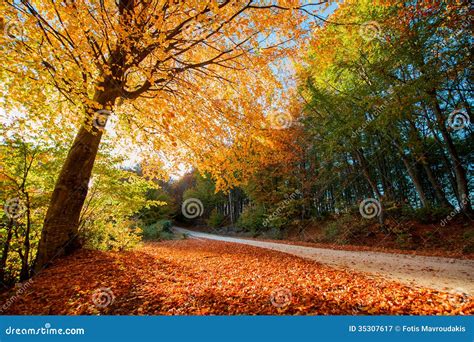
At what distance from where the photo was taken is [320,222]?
1789cm

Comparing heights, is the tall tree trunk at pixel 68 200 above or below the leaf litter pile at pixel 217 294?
above

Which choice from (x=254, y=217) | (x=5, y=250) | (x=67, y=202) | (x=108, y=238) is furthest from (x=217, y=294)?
(x=254, y=217)

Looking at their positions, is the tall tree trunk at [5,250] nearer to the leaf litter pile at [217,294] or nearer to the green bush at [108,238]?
the leaf litter pile at [217,294]

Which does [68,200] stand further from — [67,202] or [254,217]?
[254,217]

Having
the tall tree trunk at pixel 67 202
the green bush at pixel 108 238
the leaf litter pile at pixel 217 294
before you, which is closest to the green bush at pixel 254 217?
the green bush at pixel 108 238

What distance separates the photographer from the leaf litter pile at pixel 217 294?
2.96m

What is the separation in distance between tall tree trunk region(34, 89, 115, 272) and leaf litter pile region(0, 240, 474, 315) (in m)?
0.45

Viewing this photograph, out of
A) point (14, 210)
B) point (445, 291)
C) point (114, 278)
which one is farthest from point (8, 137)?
point (445, 291)

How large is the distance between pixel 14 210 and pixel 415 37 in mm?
13599

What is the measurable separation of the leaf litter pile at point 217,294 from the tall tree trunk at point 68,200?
17.8 inches

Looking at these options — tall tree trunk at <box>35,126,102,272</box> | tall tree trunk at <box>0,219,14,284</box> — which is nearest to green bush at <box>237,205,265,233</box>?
tall tree trunk at <box>35,126,102,272</box>

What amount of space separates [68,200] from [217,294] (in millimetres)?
4303

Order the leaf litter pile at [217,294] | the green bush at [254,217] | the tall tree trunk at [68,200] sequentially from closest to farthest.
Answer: the leaf litter pile at [217,294], the tall tree trunk at [68,200], the green bush at [254,217]

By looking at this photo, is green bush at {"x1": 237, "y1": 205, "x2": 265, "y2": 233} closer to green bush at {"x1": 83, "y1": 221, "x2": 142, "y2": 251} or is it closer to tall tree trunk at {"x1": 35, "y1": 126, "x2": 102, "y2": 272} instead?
green bush at {"x1": 83, "y1": 221, "x2": 142, "y2": 251}
